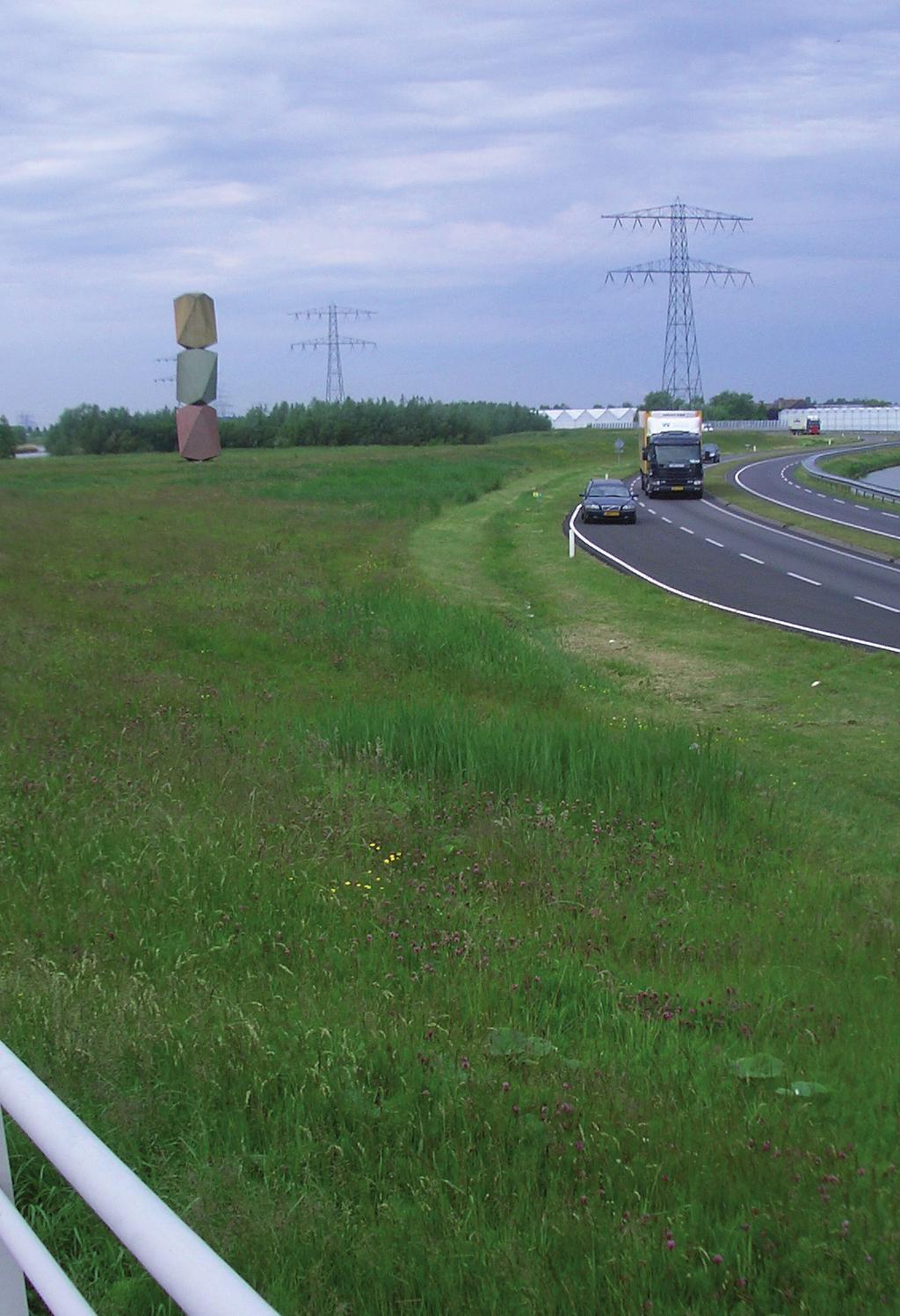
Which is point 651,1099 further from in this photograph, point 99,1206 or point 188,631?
point 188,631

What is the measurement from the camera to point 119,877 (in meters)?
7.15

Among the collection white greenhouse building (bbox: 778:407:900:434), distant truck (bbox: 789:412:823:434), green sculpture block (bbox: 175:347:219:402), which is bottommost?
green sculpture block (bbox: 175:347:219:402)

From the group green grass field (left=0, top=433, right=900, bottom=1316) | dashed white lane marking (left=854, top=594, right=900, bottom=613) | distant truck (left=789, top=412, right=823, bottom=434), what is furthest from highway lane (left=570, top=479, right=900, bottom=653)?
distant truck (left=789, top=412, right=823, bottom=434)

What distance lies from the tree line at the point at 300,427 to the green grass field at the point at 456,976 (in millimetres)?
5055

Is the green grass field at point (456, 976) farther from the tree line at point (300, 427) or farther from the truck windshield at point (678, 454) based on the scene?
the truck windshield at point (678, 454)

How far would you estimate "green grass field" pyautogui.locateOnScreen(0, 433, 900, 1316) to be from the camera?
381 centimetres

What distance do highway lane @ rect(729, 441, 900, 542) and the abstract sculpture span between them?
33.0 m

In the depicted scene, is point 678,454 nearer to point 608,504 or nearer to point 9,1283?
point 608,504

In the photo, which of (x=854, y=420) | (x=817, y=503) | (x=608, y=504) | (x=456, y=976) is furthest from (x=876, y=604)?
(x=854, y=420)

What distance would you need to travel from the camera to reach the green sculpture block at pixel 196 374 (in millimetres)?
4941

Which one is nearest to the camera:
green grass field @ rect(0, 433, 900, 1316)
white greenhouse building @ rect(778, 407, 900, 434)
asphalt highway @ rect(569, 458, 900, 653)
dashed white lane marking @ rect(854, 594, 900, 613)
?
green grass field @ rect(0, 433, 900, 1316)

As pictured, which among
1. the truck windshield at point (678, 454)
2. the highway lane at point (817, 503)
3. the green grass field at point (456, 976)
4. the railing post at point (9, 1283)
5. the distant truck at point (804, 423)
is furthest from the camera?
the distant truck at point (804, 423)

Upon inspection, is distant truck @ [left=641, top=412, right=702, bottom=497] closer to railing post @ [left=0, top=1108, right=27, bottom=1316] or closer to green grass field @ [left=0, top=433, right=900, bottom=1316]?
green grass field @ [left=0, top=433, right=900, bottom=1316]

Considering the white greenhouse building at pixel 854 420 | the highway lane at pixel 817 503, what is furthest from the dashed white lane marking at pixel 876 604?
the white greenhouse building at pixel 854 420
